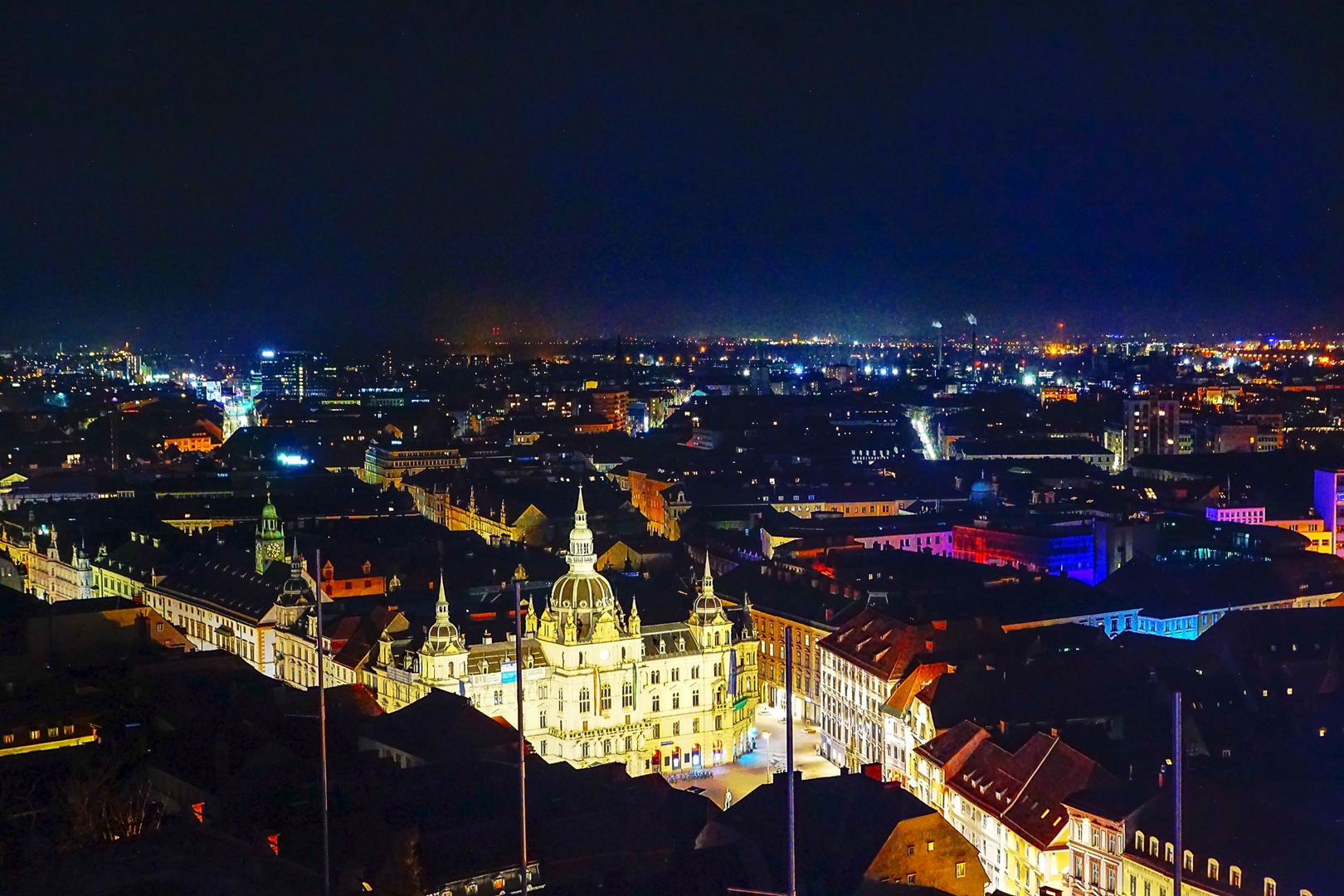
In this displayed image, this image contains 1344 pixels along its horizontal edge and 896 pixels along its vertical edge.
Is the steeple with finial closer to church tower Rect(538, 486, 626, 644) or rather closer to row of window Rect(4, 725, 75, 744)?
church tower Rect(538, 486, 626, 644)

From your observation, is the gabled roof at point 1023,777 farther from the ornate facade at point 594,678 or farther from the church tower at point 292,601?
the church tower at point 292,601

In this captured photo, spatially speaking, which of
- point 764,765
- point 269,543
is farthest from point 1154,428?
point 764,765

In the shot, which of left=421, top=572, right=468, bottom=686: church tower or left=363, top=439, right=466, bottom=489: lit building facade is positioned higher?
left=421, top=572, right=468, bottom=686: church tower

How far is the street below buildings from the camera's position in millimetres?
50812

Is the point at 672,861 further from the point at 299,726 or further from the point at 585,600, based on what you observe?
the point at 585,600

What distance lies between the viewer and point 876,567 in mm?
73500

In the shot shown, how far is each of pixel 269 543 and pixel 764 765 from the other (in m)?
29.4

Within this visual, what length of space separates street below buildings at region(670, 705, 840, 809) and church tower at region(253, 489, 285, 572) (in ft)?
81.5

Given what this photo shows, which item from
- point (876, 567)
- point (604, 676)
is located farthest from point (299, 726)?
point (876, 567)

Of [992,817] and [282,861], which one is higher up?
[282,861]

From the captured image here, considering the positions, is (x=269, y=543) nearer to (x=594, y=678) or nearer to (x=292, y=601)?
(x=292, y=601)

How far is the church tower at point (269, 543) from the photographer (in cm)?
7288

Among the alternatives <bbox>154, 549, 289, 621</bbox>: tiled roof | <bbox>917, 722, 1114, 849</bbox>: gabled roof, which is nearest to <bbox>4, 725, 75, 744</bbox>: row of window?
<bbox>154, 549, 289, 621</bbox>: tiled roof

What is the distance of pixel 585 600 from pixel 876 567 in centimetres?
2281
